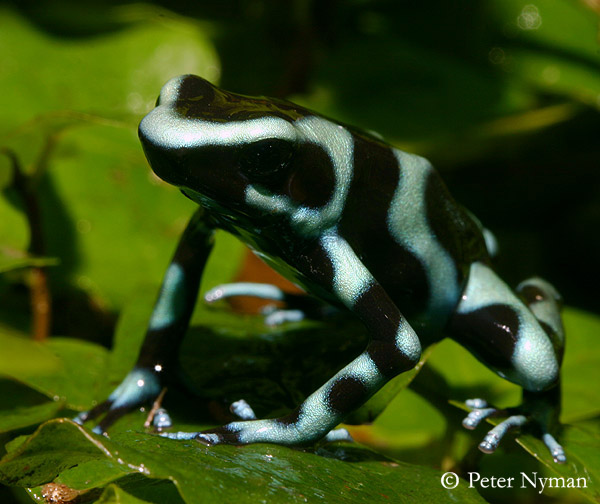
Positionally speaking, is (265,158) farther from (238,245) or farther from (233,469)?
(238,245)

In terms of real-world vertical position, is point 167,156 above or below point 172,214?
above

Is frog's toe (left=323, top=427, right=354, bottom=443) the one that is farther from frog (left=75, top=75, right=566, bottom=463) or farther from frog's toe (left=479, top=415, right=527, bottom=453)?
frog's toe (left=479, top=415, right=527, bottom=453)

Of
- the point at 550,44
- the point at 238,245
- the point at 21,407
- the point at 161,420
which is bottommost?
the point at 21,407

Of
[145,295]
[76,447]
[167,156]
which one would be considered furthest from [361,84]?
[76,447]

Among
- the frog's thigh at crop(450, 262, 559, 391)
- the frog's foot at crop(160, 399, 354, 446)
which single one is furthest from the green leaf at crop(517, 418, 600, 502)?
the frog's foot at crop(160, 399, 354, 446)

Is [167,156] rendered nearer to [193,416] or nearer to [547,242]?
[193,416]

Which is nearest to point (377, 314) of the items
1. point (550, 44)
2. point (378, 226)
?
point (378, 226)
